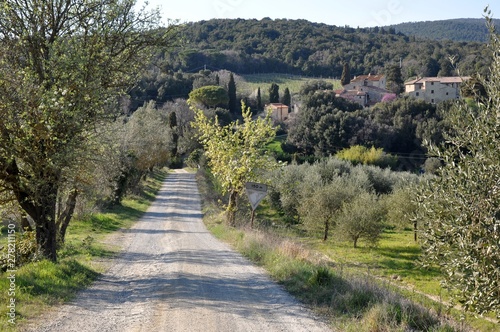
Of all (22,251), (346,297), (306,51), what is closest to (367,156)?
(22,251)

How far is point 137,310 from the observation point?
8375 mm

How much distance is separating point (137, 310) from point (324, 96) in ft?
224

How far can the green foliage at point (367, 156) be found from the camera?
5969cm

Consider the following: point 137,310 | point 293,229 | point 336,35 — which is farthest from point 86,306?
point 336,35

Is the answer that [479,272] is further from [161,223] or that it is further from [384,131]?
[384,131]

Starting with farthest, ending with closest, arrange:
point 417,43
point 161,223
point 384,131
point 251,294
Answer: point 417,43 < point 384,131 < point 161,223 < point 251,294

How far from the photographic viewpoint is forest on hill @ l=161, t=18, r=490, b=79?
124 m

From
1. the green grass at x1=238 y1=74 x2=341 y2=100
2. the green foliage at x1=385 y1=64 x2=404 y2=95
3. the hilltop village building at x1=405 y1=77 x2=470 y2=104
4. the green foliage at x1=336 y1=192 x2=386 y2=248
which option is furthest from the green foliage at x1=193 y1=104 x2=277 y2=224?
the green foliage at x1=385 y1=64 x2=404 y2=95

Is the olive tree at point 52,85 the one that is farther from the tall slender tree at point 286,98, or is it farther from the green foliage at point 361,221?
the tall slender tree at point 286,98

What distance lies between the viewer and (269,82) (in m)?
120

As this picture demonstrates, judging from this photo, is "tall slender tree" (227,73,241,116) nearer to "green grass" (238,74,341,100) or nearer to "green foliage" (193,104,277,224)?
"green grass" (238,74,341,100)

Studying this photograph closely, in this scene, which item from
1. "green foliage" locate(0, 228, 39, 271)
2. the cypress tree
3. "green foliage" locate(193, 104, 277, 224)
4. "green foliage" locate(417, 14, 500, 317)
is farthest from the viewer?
the cypress tree

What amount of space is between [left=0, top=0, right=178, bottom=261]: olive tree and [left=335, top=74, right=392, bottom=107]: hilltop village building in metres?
73.2

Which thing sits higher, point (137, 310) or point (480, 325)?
point (137, 310)
